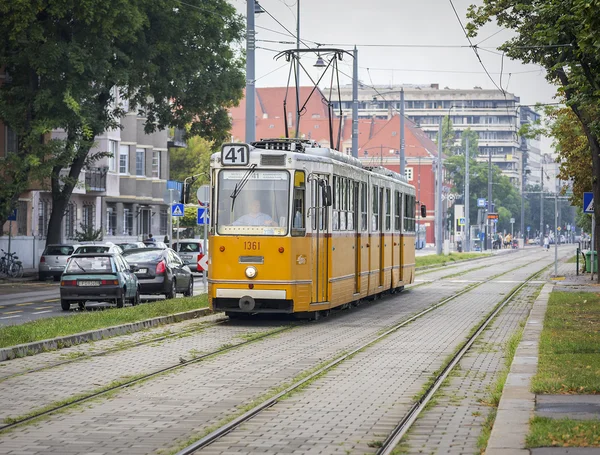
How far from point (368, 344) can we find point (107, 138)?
51644 mm

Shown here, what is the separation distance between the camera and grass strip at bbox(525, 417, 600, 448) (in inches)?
377

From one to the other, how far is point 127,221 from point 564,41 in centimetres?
5387

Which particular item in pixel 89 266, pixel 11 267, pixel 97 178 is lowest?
pixel 11 267

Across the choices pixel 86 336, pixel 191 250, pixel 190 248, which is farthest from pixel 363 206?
pixel 190 248

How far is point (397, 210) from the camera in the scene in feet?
115

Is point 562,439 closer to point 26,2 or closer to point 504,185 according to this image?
point 26,2

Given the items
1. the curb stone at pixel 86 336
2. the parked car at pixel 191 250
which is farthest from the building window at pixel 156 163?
the curb stone at pixel 86 336

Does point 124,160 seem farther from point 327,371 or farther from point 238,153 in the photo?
point 327,371

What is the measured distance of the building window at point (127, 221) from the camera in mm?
77688

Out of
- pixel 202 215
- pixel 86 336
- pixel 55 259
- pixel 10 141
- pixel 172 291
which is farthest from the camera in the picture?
pixel 10 141

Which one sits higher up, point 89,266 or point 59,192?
point 59,192

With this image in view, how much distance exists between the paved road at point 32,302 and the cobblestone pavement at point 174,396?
745 cm

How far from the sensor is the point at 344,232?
26578mm

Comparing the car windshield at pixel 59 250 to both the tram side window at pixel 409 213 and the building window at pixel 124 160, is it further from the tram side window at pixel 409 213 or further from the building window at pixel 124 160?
the building window at pixel 124 160
